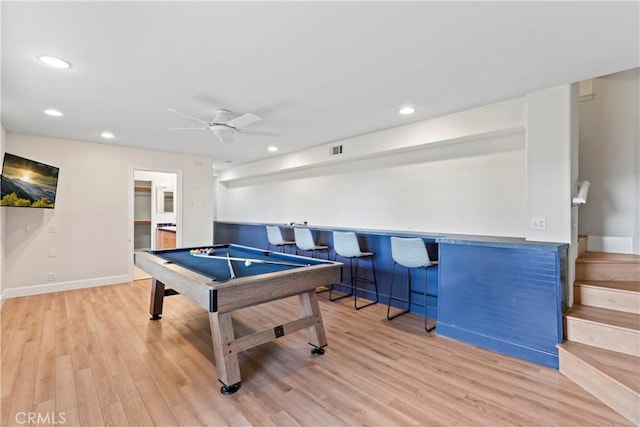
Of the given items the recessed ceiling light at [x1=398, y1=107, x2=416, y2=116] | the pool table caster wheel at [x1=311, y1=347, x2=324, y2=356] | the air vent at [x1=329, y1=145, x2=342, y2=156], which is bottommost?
the pool table caster wheel at [x1=311, y1=347, x2=324, y2=356]

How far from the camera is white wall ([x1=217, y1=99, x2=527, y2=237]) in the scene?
343cm

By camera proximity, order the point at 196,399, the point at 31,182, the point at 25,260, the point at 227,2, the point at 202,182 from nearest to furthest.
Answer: the point at 227,2, the point at 196,399, the point at 31,182, the point at 25,260, the point at 202,182

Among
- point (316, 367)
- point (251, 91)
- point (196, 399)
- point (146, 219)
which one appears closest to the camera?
point (196, 399)

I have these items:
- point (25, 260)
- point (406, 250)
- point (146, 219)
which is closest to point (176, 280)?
point (406, 250)

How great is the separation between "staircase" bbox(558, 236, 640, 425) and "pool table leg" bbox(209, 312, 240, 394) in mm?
2566

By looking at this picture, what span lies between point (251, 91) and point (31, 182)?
3.80m

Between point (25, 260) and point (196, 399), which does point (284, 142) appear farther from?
point (25, 260)

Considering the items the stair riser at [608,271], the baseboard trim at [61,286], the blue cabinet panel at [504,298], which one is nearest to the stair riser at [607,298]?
the stair riser at [608,271]

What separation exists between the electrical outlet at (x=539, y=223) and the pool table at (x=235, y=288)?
1.95m

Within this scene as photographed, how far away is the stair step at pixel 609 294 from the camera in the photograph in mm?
2566

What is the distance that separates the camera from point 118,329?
A: 128 inches

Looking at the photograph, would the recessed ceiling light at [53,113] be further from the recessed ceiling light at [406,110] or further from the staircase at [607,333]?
the staircase at [607,333]

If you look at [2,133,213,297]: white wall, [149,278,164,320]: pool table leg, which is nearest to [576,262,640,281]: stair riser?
[149,278,164,320]: pool table leg

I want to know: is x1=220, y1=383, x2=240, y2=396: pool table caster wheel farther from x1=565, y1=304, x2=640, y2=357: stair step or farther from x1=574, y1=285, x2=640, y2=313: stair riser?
x1=574, y1=285, x2=640, y2=313: stair riser
